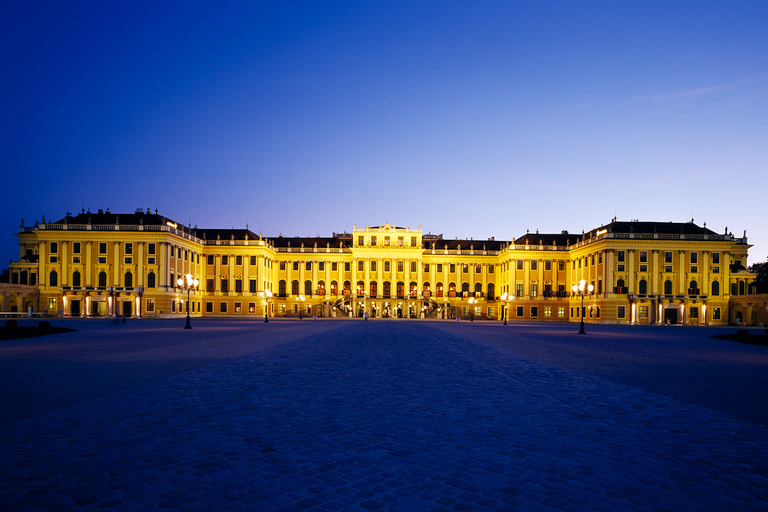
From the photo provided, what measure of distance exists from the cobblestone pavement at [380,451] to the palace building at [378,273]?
2155 inches

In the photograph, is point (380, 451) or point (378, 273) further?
point (378, 273)

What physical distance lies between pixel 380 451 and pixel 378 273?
299ft

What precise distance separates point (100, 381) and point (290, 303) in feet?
285

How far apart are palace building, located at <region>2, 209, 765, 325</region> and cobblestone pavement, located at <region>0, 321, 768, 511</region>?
5473 cm

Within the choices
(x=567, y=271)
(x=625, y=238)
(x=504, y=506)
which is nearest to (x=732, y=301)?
(x=625, y=238)

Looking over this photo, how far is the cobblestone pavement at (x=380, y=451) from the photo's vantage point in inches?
198

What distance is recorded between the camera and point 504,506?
4820 millimetres

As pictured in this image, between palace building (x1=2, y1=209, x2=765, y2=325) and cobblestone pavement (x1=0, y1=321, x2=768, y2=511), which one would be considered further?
palace building (x1=2, y1=209, x2=765, y2=325)

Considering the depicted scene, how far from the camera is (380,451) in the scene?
6527 millimetres

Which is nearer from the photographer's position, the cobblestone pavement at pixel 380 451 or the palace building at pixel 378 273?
the cobblestone pavement at pixel 380 451

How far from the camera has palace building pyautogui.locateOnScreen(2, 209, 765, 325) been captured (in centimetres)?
7438

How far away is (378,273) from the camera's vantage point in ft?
320

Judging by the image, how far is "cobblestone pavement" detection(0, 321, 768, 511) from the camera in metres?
5.04

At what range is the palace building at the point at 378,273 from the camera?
7438 cm
